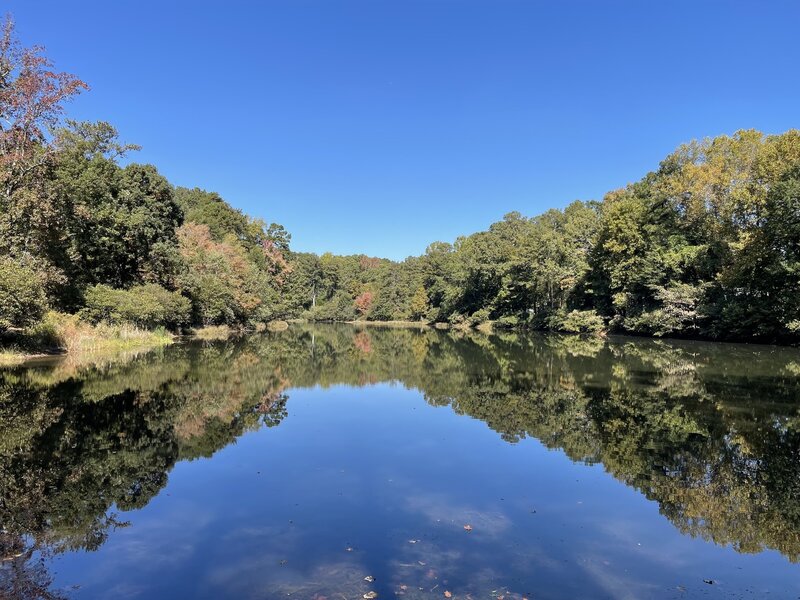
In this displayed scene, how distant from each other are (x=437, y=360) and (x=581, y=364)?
7484 mm

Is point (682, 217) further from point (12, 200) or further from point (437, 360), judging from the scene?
point (12, 200)

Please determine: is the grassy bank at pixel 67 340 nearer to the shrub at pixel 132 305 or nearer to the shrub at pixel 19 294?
the shrub at pixel 132 305

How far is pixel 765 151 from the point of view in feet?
116

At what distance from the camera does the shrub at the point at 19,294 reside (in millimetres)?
19266

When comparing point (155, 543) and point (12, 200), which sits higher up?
point (12, 200)

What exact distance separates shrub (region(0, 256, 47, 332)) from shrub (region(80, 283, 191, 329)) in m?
7.56

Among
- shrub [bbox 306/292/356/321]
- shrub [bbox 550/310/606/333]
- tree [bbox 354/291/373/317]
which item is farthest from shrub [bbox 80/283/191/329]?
tree [bbox 354/291/373/317]

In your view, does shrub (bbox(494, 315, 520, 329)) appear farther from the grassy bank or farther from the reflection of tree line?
the reflection of tree line

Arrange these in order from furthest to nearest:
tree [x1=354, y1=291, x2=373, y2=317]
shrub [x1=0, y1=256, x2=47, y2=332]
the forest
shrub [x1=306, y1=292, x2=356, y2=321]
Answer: tree [x1=354, y1=291, x2=373, y2=317]
shrub [x1=306, y1=292, x2=356, y2=321]
the forest
shrub [x1=0, y1=256, x2=47, y2=332]

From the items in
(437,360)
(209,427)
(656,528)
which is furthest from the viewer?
(437,360)

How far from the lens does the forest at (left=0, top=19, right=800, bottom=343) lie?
2227 centimetres

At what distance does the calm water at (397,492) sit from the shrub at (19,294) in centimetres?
424

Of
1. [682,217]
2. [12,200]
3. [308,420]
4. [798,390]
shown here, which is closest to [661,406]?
[798,390]

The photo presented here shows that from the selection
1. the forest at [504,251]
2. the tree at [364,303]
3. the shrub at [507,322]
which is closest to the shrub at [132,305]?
the forest at [504,251]
